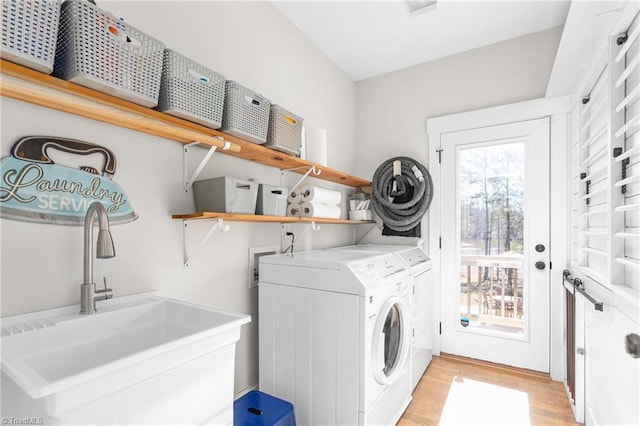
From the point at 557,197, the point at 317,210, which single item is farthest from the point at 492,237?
the point at 317,210

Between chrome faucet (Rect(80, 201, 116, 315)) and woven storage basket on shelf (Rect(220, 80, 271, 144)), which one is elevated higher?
woven storage basket on shelf (Rect(220, 80, 271, 144))

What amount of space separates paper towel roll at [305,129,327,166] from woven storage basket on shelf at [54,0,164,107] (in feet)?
4.28

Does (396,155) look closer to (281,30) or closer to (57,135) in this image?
(281,30)

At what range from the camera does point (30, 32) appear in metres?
0.93

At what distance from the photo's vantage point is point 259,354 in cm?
200

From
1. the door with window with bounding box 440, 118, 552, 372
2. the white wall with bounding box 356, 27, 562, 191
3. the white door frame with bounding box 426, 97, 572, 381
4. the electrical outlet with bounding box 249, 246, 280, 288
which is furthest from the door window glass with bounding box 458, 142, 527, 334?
the electrical outlet with bounding box 249, 246, 280, 288

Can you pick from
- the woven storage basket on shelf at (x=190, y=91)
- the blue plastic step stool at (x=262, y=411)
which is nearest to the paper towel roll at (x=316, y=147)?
the woven storage basket on shelf at (x=190, y=91)

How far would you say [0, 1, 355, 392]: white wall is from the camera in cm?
113

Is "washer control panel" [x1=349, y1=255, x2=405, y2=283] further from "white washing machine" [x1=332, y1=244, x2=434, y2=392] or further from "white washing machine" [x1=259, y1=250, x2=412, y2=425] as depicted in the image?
"white washing machine" [x1=332, y1=244, x2=434, y2=392]

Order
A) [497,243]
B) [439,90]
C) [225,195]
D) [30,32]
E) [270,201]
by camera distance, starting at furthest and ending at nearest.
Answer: [439,90] < [497,243] < [270,201] < [225,195] < [30,32]

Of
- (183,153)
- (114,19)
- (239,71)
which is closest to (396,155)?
(239,71)

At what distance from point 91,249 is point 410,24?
2.61 metres

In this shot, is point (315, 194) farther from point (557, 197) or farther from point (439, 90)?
point (557, 197)

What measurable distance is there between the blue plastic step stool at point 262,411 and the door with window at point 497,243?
186 cm
